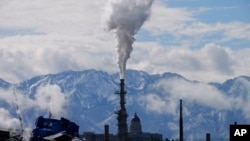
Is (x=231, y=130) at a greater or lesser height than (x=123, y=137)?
lesser

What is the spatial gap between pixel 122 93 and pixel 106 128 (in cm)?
3778

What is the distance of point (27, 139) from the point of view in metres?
127

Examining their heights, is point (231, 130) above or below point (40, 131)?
below

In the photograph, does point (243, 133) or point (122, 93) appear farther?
point (122, 93)

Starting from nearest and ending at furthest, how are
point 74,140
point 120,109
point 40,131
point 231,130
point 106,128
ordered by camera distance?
point 231,130
point 74,140
point 40,131
point 120,109
point 106,128

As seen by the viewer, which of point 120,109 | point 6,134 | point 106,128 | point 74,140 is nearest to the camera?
point 74,140

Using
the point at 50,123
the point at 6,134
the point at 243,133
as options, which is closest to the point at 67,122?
the point at 50,123

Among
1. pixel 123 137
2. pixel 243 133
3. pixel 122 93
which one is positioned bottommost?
pixel 243 133

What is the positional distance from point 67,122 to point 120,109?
33.3ft

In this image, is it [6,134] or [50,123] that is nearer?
[6,134]

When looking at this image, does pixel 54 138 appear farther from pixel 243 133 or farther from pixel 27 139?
pixel 243 133

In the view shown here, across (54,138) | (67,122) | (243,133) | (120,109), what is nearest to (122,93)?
(120,109)

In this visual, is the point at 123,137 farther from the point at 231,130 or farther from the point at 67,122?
the point at 231,130

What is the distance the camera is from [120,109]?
435 feet
